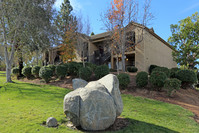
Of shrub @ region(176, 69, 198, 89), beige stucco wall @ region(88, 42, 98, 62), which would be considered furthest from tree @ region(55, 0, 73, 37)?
shrub @ region(176, 69, 198, 89)

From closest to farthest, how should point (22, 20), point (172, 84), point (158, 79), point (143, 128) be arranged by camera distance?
point (143, 128) → point (172, 84) → point (158, 79) → point (22, 20)

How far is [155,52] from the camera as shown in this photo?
18.5 meters

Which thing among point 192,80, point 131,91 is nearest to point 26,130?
point 131,91

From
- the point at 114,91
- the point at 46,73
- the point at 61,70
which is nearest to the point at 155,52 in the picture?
the point at 61,70

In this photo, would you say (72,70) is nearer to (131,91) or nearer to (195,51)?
(131,91)

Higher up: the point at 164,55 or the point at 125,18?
the point at 125,18

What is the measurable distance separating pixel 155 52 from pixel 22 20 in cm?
1778

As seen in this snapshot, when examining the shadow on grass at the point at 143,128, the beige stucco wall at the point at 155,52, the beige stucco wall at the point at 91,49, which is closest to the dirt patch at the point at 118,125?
the shadow on grass at the point at 143,128

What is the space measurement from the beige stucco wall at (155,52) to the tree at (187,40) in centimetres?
258

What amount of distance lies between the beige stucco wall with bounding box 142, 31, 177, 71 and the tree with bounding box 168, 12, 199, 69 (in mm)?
2583

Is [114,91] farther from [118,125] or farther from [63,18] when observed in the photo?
[63,18]

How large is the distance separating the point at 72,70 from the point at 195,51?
15304 mm

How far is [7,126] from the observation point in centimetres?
327

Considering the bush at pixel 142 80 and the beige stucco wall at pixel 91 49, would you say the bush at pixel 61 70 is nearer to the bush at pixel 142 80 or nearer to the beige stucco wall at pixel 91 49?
the bush at pixel 142 80
